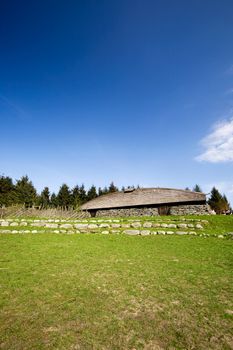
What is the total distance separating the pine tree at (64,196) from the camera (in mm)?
75875

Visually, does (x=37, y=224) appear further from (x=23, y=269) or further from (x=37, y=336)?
(x=37, y=336)

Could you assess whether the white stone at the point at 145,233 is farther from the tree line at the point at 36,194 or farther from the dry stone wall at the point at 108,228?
the tree line at the point at 36,194

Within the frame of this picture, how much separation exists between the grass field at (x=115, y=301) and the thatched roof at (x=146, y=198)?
24.4 meters

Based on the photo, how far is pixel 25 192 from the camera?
7012 centimetres

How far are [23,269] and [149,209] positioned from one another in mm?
29081

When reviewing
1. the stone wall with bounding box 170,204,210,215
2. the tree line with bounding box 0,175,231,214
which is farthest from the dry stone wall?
the tree line with bounding box 0,175,231,214

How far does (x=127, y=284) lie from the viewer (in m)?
6.10

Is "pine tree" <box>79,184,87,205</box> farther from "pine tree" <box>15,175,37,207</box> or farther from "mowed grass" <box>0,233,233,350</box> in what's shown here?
"mowed grass" <box>0,233,233,350</box>

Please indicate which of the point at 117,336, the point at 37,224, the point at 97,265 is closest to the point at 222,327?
the point at 117,336

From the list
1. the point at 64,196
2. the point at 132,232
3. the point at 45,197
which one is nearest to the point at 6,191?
the point at 45,197

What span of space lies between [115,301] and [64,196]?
2928 inches

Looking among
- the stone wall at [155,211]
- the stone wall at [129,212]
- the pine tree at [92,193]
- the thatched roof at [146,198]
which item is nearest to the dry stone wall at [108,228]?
the stone wall at [155,211]

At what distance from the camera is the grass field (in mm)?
3641

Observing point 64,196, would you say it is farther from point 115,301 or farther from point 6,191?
point 115,301
